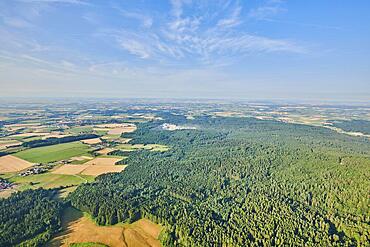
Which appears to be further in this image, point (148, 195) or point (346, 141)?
point (346, 141)

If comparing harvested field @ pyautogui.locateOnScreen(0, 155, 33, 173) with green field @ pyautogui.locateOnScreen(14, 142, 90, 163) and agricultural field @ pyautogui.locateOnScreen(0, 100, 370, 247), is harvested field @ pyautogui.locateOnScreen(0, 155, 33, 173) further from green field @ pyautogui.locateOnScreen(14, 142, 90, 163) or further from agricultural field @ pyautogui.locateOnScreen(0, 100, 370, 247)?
green field @ pyautogui.locateOnScreen(14, 142, 90, 163)

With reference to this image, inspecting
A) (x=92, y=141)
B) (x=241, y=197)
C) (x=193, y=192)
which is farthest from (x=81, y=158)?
(x=241, y=197)

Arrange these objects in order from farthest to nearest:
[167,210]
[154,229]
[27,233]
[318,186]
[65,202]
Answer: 1. [318,186]
2. [65,202]
3. [167,210]
4. [154,229]
5. [27,233]

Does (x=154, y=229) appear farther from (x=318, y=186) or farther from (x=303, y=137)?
(x=303, y=137)

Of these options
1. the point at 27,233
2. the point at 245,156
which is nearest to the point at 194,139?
the point at 245,156

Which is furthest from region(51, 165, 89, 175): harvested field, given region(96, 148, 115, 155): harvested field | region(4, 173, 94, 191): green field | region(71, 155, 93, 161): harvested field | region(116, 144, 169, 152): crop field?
region(116, 144, 169, 152): crop field

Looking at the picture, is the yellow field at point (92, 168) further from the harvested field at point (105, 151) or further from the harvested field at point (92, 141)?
the harvested field at point (92, 141)
